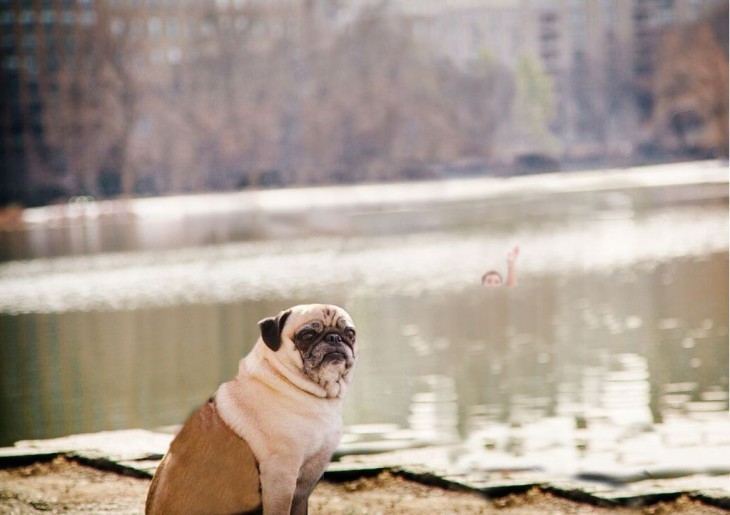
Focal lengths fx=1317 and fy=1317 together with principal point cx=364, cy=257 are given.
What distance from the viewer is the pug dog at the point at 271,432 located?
2.11 m

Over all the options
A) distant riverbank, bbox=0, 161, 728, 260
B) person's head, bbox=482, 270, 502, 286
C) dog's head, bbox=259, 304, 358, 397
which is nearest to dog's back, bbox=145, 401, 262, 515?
dog's head, bbox=259, 304, 358, 397

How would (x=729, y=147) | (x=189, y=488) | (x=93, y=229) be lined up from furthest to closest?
1. (x=729, y=147)
2. (x=93, y=229)
3. (x=189, y=488)

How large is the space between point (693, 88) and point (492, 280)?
31622 mm

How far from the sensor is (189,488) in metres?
2.12

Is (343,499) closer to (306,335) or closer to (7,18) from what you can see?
(306,335)

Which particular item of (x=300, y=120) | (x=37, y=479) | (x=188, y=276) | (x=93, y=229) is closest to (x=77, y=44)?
(x=300, y=120)

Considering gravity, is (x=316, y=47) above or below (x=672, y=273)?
above

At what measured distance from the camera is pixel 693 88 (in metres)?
33.2

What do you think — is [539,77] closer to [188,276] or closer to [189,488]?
[188,276]

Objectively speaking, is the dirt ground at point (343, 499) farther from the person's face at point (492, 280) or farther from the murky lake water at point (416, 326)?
the murky lake water at point (416, 326)

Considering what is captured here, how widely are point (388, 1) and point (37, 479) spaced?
1410 inches

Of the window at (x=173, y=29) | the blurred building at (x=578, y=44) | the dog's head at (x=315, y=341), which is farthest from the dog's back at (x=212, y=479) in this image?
the window at (x=173, y=29)

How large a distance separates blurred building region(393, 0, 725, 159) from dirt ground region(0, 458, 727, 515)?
3186cm

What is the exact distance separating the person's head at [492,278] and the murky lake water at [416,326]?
1.08 m
